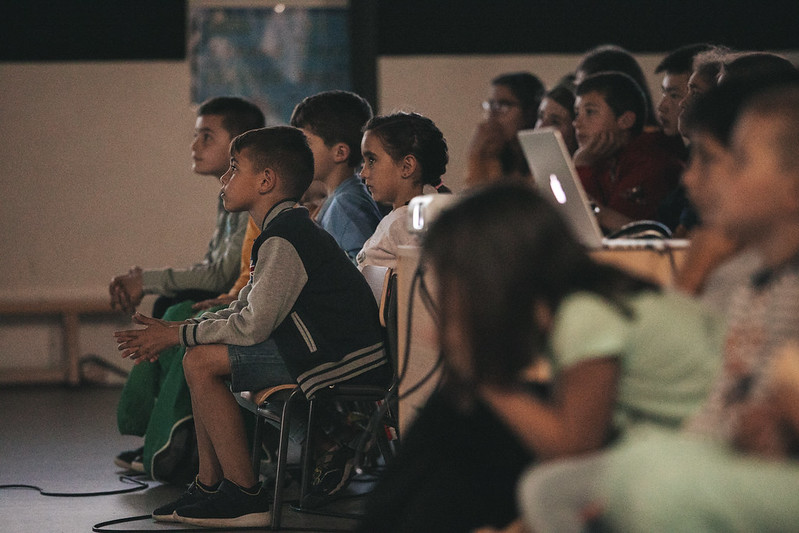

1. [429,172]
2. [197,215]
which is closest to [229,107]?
[429,172]

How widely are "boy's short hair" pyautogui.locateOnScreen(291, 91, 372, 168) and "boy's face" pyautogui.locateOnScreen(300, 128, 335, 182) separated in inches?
0.5

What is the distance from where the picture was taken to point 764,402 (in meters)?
1.13

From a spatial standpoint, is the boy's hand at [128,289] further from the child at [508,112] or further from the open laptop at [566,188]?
the open laptop at [566,188]

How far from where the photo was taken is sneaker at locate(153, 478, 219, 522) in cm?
255

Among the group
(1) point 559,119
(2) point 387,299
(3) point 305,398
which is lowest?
(3) point 305,398

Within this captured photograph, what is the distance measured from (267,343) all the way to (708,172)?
1.43 m

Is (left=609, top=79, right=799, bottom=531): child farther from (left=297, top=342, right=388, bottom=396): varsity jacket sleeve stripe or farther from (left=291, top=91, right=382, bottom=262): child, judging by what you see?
(left=291, top=91, right=382, bottom=262): child

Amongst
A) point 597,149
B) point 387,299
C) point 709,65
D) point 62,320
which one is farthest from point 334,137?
point 62,320

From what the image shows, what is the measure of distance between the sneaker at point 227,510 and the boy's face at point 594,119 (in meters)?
1.45

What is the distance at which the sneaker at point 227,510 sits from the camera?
8.20 ft

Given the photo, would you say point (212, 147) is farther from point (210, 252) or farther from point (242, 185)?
point (242, 185)

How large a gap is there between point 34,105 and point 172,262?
1.01 meters

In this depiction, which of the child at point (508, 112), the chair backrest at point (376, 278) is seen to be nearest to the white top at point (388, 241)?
the chair backrest at point (376, 278)

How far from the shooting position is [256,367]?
248cm
